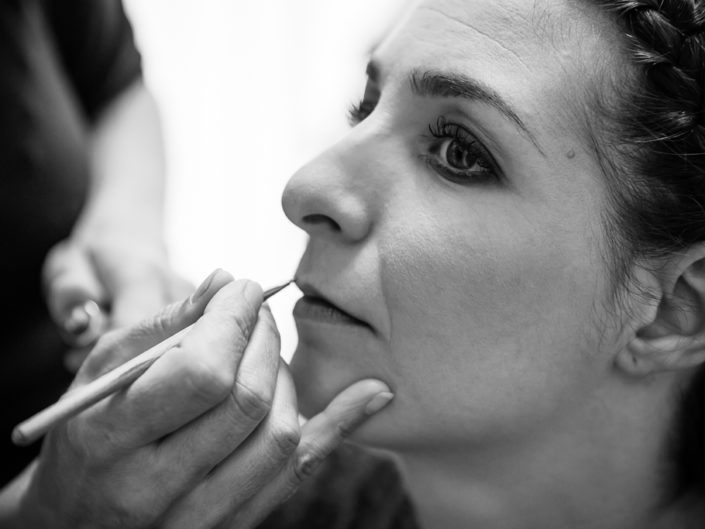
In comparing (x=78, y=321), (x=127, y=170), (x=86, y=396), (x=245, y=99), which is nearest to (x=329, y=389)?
(x=86, y=396)

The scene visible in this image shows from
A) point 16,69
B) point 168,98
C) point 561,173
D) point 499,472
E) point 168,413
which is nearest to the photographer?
point 168,413

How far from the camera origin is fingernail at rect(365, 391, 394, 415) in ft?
3.02

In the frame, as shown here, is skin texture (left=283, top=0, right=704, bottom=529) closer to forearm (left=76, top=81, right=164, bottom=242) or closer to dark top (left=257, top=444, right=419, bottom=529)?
dark top (left=257, top=444, right=419, bottom=529)

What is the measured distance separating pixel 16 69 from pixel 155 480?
2.56ft

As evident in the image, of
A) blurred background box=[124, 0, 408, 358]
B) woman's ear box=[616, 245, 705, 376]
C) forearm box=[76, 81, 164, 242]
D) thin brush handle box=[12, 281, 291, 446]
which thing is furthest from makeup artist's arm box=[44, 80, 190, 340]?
blurred background box=[124, 0, 408, 358]

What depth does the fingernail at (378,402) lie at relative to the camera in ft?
3.02

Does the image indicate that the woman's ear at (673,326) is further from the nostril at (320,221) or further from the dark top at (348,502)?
the dark top at (348,502)

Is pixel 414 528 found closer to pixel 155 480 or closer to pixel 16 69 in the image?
pixel 155 480

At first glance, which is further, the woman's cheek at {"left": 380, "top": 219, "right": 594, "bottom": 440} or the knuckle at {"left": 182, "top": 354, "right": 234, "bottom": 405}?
the woman's cheek at {"left": 380, "top": 219, "right": 594, "bottom": 440}

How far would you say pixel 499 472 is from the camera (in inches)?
40.4

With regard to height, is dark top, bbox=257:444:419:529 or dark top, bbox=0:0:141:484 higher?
A: dark top, bbox=0:0:141:484

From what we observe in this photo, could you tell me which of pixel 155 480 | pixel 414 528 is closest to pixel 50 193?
pixel 155 480

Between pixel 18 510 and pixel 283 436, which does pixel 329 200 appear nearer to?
pixel 283 436

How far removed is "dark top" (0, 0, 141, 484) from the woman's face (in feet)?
1.80
